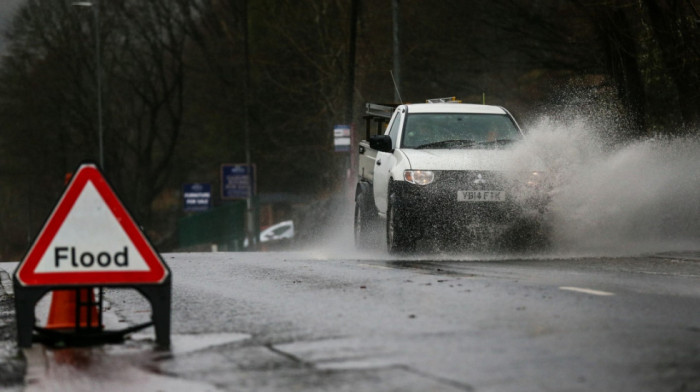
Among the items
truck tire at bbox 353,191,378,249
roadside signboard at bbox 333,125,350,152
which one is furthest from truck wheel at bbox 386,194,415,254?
roadside signboard at bbox 333,125,350,152

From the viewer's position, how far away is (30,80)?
2469 inches

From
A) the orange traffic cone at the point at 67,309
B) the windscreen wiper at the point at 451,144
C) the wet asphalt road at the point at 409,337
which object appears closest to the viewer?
the wet asphalt road at the point at 409,337

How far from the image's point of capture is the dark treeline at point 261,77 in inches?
1342

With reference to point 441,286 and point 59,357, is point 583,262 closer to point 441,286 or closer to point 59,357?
point 441,286

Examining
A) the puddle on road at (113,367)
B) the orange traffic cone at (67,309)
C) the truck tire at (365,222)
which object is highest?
the truck tire at (365,222)

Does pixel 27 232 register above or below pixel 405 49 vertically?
below

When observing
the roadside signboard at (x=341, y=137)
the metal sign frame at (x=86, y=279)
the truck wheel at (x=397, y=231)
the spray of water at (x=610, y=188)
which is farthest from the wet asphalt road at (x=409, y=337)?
the roadside signboard at (x=341, y=137)

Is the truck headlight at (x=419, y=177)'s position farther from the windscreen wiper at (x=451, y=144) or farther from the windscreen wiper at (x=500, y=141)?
the windscreen wiper at (x=500, y=141)

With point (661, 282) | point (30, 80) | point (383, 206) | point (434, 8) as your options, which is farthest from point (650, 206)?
point (30, 80)

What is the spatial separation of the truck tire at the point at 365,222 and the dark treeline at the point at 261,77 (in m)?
9.15

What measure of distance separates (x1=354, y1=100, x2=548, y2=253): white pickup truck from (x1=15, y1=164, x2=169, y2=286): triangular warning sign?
776 cm

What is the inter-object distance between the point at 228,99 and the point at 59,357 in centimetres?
5111

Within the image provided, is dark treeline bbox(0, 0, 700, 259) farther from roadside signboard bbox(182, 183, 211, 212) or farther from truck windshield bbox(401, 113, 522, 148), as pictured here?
truck windshield bbox(401, 113, 522, 148)

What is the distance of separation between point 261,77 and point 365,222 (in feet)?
118
